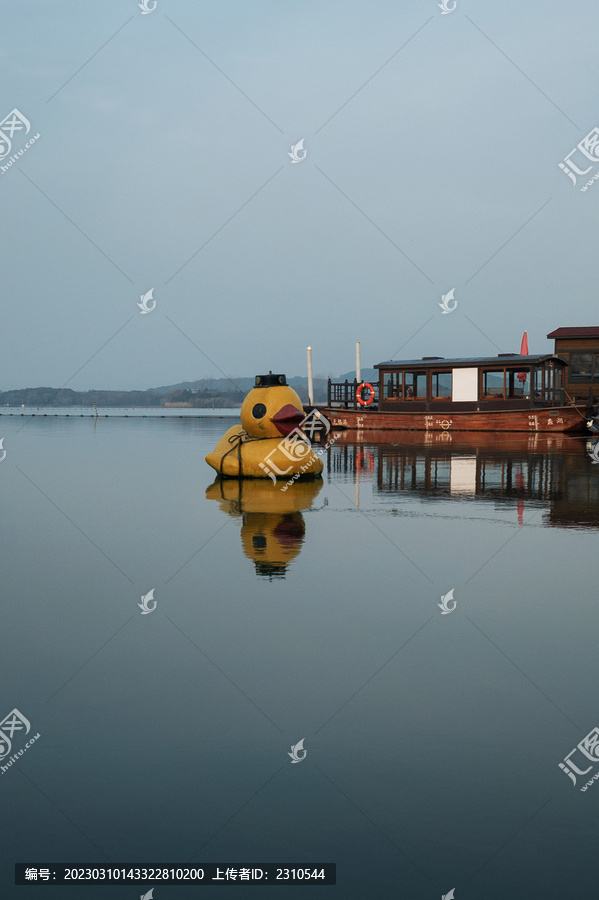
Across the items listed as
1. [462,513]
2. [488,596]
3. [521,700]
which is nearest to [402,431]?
[462,513]

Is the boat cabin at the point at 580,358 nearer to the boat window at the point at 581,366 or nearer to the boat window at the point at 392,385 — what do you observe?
the boat window at the point at 581,366

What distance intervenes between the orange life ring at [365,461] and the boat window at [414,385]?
1149 centimetres

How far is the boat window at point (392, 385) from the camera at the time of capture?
38000mm

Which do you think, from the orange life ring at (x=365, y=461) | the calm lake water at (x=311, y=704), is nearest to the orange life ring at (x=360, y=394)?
the orange life ring at (x=365, y=461)

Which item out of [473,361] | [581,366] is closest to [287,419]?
[473,361]

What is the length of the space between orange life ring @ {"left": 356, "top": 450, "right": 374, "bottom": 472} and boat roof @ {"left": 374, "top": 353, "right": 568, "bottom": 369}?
33.8 feet

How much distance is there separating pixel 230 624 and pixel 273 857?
9.84 ft

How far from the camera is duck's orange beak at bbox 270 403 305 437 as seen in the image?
15531mm

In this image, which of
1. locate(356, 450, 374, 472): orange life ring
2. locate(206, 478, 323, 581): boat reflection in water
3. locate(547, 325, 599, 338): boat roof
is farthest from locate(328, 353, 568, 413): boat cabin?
locate(206, 478, 323, 581): boat reflection in water

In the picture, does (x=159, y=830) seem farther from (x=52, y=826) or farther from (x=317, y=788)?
(x=317, y=788)

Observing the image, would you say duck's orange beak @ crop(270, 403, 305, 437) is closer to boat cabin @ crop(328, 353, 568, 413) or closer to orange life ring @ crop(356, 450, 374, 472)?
orange life ring @ crop(356, 450, 374, 472)

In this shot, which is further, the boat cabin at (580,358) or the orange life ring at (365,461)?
the boat cabin at (580,358)

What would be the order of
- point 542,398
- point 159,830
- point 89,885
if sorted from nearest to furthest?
1. point 89,885
2. point 159,830
3. point 542,398

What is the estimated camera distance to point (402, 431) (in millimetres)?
38938
